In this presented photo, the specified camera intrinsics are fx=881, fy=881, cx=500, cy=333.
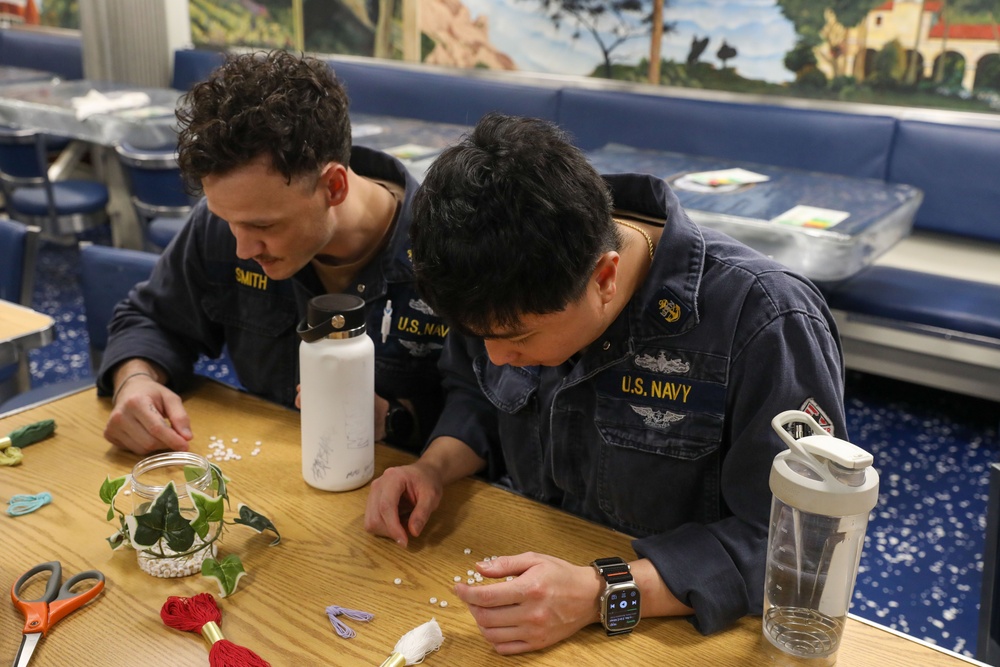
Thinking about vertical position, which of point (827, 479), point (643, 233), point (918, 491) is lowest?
point (918, 491)

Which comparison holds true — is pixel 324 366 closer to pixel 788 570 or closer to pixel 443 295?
pixel 443 295

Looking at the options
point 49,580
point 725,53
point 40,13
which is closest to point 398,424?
point 49,580

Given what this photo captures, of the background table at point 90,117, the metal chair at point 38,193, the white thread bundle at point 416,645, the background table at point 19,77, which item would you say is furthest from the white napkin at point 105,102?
the white thread bundle at point 416,645

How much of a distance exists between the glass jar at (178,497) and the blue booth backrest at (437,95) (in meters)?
3.73

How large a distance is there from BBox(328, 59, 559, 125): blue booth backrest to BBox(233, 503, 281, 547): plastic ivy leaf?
3.69 metres

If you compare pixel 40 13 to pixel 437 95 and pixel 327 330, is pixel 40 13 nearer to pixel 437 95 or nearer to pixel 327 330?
pixel 437 95

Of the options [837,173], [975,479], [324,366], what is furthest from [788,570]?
[837,173]

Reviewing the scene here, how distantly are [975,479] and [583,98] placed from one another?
262cm

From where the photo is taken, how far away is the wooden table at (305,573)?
103 cm

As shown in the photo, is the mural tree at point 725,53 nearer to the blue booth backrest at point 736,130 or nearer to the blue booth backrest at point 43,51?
the blue booth backrest at point 736,130

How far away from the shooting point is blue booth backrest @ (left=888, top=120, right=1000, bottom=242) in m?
3.62

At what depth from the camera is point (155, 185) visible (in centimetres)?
401

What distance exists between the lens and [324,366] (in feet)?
4.03

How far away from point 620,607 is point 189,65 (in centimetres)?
577
